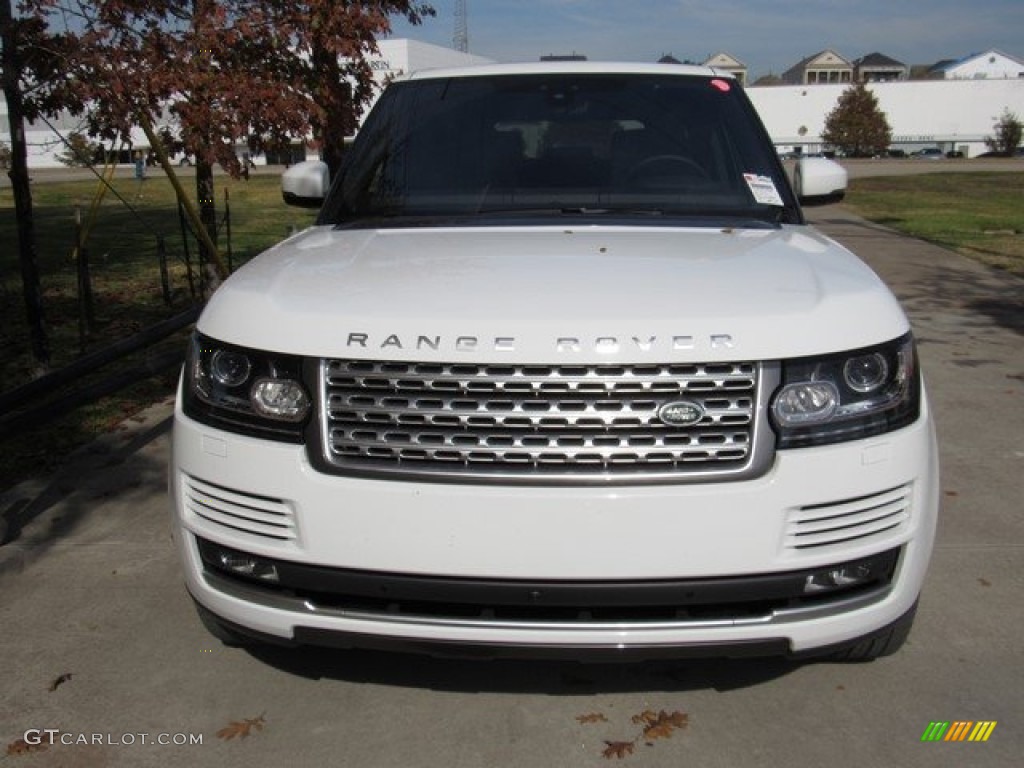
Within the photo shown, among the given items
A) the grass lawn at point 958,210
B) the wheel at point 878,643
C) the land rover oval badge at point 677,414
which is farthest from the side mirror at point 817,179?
the grass lawn at point 958,210

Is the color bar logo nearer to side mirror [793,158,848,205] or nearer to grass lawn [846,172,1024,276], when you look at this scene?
side mirror [793,158,848,205]

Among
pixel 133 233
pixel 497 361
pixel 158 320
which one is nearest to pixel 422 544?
pixel 497 361

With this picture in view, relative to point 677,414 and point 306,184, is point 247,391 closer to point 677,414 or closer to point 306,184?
point 677,414

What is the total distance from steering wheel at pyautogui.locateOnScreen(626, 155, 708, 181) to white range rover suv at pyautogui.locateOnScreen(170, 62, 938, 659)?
3.91 ft

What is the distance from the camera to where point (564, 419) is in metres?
2.42

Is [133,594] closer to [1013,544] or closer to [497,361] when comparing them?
[497,361]

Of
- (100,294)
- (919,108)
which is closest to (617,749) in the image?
(100,294)

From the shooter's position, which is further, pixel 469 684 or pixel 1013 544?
pixel 1013 544

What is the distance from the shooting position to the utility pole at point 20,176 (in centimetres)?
584

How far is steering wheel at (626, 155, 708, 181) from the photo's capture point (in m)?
3.95

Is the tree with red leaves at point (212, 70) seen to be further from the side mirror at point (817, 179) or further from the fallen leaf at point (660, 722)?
the fallen leaf at point (660, 722)

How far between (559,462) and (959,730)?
4.81 feet

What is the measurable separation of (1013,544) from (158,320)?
705 centimetres

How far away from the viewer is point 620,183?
3.90 m
